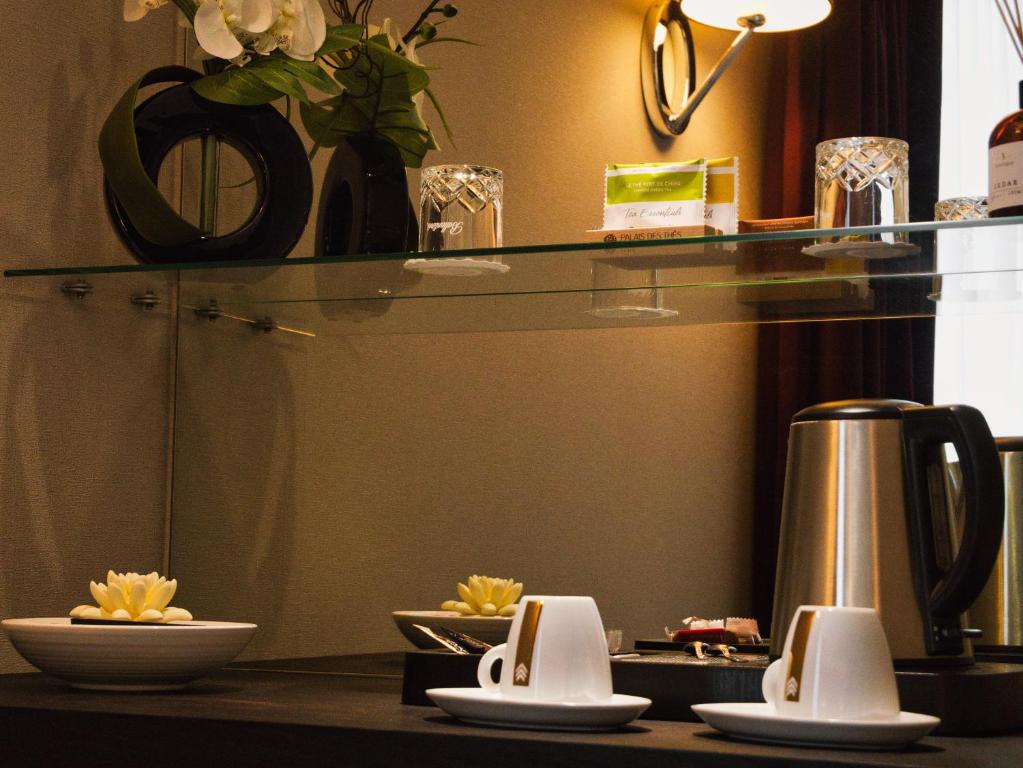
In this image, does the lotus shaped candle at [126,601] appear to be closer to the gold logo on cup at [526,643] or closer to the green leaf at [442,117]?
the gold logo on cup at [526,643]

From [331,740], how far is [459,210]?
62 cm

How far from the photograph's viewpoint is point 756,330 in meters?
1.48

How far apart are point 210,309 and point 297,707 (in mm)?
713

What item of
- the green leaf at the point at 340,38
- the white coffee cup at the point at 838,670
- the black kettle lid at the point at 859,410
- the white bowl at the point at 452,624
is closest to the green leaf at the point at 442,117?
the green leaf at the point at 340,38

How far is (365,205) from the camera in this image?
150cm

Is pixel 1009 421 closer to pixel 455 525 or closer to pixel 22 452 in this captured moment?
pixel 455 525

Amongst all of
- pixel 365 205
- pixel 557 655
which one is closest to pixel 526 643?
pixel 557 655

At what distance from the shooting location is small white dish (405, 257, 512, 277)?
1.41 metres

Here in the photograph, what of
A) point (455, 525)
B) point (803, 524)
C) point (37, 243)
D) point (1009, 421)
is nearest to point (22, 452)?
point (37, 243)

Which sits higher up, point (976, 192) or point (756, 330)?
point (976, 192)

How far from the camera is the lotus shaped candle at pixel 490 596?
4.97ft

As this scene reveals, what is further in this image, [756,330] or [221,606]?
[221,606]

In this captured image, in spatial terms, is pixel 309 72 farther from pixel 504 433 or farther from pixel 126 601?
pixel 126 601

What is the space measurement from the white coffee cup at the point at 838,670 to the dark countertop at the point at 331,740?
32mm
